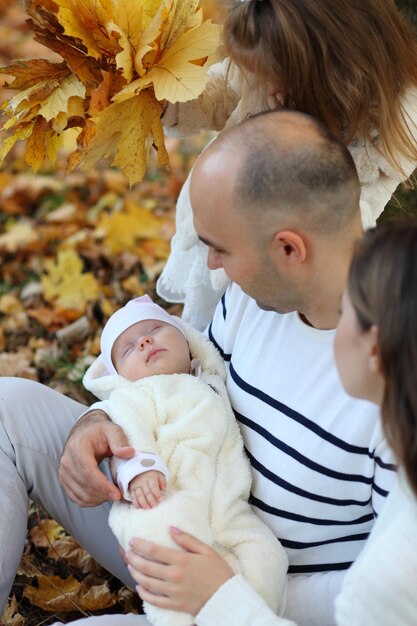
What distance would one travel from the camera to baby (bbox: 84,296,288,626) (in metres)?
1.74

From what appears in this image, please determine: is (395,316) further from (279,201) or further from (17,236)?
(17,236)

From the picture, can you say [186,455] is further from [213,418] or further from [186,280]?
[186,280]

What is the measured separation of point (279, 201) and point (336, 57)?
384 mm

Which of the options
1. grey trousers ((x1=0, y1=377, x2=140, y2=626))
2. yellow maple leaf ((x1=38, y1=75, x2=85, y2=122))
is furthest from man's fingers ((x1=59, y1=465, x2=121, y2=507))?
yellow maple leaf ((x1=38, y1=75, x2=85, y2=122))

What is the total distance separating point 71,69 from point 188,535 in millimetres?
1025

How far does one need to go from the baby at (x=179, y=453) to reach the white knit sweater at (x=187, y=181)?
204 mm

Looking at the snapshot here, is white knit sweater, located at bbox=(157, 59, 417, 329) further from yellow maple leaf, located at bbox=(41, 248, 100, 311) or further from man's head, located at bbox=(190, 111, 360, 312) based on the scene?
yellow maple leaf, located at bbox=(41, 248, 100, 311)

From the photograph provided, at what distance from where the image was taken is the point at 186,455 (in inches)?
73.2

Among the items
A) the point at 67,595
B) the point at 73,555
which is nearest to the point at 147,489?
the point at 67,595

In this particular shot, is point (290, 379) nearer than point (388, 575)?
No

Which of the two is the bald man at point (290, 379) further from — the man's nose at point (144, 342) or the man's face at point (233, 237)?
the man's nose at point (144, 342)

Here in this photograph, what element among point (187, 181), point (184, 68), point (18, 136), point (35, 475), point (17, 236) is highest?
point (184, 68)

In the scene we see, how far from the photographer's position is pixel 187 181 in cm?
216

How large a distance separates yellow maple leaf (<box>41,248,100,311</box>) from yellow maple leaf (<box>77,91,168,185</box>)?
169 centimetres
